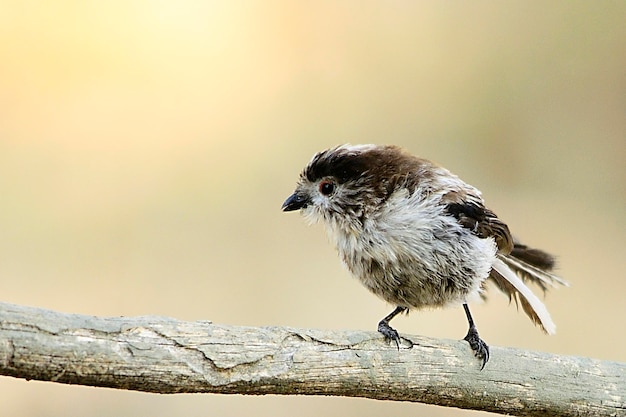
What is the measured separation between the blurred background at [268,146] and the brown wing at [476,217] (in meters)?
1.31

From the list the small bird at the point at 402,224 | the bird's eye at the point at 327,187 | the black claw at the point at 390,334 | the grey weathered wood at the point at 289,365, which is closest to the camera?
the grey weathered wood at the point at 289,365

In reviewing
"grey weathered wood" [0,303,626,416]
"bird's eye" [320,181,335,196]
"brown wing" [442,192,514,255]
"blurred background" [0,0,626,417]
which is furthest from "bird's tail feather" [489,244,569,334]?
"blurred background" [0,0,626,417]

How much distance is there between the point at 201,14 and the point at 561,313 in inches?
94.0

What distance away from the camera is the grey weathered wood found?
1482 mm

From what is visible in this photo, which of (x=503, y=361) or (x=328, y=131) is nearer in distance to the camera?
(x=503, y=361)

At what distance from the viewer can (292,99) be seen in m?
3.86

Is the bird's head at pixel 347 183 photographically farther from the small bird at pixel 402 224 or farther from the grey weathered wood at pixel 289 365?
the grey weathered wood at pixel 289 365

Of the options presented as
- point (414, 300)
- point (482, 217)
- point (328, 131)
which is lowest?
point (414, 300)

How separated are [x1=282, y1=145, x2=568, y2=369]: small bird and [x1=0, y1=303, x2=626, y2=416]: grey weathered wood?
0.18 meters

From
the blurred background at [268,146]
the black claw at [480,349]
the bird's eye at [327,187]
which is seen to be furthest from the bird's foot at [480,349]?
the blurred background at [268,146]

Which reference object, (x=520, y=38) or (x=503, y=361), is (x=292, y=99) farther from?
(x=503, y=361)

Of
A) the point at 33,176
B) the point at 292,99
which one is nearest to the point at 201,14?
the point at 292,99

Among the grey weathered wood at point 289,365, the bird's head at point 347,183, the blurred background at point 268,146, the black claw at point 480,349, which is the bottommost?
the grey weathered wood at point 289,365

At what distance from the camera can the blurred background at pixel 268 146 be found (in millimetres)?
3441
